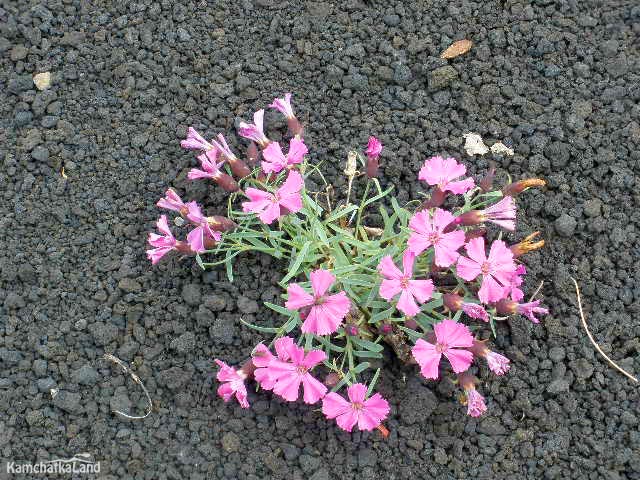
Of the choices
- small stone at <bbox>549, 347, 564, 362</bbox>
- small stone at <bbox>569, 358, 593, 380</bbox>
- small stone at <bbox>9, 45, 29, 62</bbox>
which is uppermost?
small stone at <bbox>9, 45, 29, 62</bbox>

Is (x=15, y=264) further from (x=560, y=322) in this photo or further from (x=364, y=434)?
(x=560, y=322)

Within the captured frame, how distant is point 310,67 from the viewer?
3.35 metres

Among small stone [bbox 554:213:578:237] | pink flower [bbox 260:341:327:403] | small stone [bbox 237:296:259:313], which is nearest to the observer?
pink flower [bbox 260:341:327:403]

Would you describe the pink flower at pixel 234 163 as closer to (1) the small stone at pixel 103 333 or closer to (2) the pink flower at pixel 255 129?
(2) the pink flower at pixel 255 129

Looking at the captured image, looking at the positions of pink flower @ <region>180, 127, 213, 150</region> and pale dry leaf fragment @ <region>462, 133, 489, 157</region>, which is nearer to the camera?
pink flower @ <region>180, 127, 213, 150</region>

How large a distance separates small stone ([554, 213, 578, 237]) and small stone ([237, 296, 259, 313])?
124cm

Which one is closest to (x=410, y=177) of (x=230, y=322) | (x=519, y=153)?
(x=519, y=153)

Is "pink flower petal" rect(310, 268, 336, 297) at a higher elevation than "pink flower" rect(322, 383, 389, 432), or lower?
higher

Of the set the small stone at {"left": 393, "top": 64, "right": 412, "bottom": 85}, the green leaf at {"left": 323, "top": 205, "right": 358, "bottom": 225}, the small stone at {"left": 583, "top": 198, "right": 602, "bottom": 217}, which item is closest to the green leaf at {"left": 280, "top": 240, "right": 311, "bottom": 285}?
the green leaf at {"left": 323, "top": 205, "right": 358, "bottom": 225}

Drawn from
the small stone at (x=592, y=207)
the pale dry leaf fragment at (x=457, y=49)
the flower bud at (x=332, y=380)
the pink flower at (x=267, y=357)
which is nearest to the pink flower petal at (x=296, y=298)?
the pink flower at (x=267, y=357)

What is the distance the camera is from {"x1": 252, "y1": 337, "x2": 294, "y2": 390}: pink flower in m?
2.45

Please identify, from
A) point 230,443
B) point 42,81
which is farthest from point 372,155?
point 42,81

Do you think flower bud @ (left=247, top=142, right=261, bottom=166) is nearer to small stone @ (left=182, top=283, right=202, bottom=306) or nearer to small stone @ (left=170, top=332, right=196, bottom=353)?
small stone @ (left=182, top=283, right=202, bottom=306)

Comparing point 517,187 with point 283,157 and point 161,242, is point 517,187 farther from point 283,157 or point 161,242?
point 161,242
